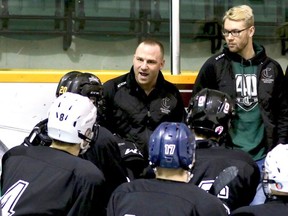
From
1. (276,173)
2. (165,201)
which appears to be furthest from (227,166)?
(165,201)

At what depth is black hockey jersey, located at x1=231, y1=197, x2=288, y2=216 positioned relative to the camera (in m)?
2.98

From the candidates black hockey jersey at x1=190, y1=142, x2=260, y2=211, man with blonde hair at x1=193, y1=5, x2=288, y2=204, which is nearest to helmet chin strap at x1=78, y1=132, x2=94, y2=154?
black hockey jersey at x1=190, y1=142, x2=260, y2=211

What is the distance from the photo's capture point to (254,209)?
3002 mm

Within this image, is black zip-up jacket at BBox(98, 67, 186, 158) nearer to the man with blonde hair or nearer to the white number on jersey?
the man with blonde hair

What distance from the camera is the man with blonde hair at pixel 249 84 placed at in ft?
15.2

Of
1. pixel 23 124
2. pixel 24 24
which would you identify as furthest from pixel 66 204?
pixel 24 24

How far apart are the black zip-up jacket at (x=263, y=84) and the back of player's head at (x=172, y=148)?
1.73 meters

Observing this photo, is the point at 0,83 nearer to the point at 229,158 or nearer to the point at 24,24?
the point at 24,24

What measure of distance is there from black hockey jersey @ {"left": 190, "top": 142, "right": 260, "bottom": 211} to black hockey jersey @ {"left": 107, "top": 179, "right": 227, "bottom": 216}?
0.47 metres

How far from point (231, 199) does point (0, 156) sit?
1.12 m

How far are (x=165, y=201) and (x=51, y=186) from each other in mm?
526

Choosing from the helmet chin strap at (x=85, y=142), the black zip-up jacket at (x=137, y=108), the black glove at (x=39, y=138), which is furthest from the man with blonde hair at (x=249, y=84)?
the helmet chin strap at (x=85, y=142)

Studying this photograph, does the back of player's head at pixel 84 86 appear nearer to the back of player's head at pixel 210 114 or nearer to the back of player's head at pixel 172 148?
the back of player's head at pixel 210 114

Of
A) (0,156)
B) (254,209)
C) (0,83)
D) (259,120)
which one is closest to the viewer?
(254,209)
